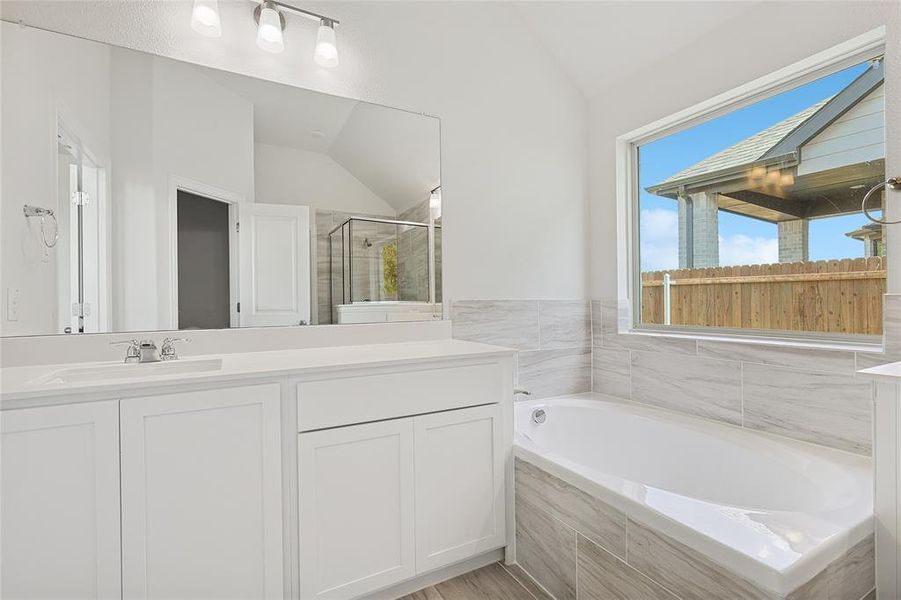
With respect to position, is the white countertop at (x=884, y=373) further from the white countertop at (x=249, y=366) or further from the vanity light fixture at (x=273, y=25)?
the vanity light fixture at (x=273, y=25)

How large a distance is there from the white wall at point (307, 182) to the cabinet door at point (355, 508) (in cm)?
107

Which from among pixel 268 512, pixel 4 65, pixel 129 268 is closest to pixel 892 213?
pixel 268 512

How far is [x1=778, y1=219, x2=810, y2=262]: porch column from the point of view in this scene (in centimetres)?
199

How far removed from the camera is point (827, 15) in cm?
179

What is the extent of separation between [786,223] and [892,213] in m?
0.42

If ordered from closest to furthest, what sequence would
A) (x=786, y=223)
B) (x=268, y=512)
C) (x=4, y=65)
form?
(x=268, y=512), (x=4, y=65), (x=786, y=223)

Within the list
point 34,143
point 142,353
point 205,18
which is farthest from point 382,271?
point 34,143

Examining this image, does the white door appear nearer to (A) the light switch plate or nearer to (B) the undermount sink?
(B) the undermount sink

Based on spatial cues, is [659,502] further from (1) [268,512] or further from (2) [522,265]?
(2) [522,265]

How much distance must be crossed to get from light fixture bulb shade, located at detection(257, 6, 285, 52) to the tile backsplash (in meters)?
1.46

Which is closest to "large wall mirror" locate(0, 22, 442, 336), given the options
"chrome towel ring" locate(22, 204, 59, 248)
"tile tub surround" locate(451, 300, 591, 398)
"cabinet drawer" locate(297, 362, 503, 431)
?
"chrome towel ring" locate(22, 204, 59, 248)

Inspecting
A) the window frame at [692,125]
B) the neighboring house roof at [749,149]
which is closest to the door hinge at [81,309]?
the window frame at [692,125]

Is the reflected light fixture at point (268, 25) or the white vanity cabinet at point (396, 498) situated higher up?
the reflected light fixture at point (268, 25)

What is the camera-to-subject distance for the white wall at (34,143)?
1.52 m
